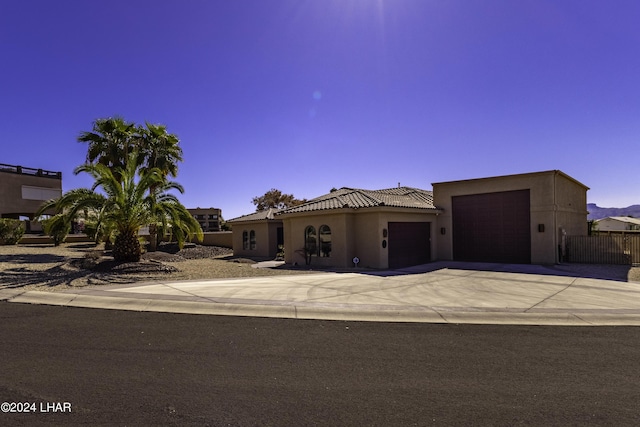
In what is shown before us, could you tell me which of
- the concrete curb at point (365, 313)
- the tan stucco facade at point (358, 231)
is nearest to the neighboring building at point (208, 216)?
the tan stucco facade at point (358, 231)

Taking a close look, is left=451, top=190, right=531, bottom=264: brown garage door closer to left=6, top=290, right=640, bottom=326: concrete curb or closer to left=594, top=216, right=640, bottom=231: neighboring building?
left=6, top=290, right=640, bottom=326: concrete curb

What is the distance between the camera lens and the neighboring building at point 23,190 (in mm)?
40312

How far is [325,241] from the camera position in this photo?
61.0 ft

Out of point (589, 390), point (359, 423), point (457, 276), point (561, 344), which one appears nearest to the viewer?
point (359, 423)

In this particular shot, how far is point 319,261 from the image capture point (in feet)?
61.7

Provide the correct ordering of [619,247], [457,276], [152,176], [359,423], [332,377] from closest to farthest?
1. [359,423]
2. [332,377]
3. [457,276]
4. [152,176]
5. [619,247]

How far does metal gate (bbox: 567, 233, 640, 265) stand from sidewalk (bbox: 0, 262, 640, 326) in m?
6.60

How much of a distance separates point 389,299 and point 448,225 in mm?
12798

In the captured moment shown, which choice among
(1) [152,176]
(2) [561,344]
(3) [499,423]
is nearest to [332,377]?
(3) [499,423]

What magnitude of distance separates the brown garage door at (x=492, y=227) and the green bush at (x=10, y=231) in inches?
1248

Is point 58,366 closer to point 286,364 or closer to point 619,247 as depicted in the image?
point 286,364

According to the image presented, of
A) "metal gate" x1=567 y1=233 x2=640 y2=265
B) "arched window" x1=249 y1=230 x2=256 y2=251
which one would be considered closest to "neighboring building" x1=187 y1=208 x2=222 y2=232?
"arched window" x1=249 y1=230 x2=256 y2=251

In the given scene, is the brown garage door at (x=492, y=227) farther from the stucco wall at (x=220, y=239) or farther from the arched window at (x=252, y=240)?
the stucco wall at (x=220, y=239)

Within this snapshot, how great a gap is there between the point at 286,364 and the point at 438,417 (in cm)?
218
